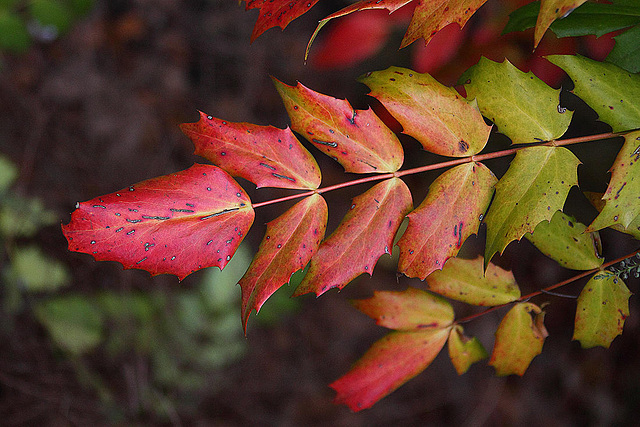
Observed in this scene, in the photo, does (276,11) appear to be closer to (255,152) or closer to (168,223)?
(255,152)

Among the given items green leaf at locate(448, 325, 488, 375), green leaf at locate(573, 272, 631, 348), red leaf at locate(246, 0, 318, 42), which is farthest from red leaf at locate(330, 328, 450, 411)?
red leaf at locate(246, 0, 318, 42)

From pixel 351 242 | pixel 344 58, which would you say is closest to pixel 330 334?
pixel 344 58

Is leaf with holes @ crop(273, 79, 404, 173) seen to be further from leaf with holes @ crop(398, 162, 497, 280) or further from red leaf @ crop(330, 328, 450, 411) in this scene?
red leaf @ crop(330, 328, 450, 411)

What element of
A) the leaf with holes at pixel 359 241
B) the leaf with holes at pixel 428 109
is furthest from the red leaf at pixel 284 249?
the leaf with holes at pixel 428 109

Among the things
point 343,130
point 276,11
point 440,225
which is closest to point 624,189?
point 440,225

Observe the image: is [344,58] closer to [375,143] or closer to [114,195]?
[375,143]

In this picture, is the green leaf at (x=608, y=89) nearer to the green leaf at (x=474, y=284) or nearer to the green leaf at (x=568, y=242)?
the green leaf at (x=568, y=242)
